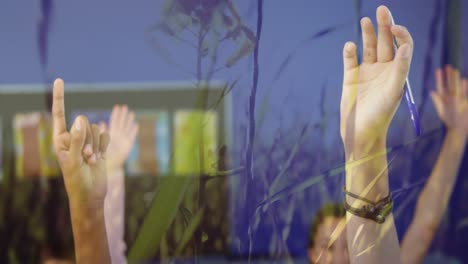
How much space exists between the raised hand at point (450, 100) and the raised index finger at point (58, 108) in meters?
1.12

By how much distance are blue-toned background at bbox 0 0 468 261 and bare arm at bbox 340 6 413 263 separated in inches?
1.3

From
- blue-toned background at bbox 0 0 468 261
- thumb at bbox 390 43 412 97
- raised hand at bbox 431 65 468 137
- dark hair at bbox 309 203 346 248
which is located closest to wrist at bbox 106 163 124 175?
blue-toned background at bbox 0 0 468 261

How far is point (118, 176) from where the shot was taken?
1.90 m

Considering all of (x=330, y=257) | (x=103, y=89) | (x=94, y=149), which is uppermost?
(x=103, y=89)

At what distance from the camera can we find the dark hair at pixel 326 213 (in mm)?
1929

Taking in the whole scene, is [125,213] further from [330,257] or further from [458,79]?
[458,79]

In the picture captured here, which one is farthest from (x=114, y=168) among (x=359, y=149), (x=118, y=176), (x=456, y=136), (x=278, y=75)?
(x=456, y=136)

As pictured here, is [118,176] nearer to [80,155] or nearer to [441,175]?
[80,155]

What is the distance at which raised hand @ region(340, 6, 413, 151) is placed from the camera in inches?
76.1

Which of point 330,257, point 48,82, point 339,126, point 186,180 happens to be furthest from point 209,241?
point 48,82

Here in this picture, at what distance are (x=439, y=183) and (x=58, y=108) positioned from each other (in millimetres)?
1166

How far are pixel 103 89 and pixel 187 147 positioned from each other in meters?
0.30

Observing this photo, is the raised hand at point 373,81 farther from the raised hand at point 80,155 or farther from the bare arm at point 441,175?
the raised hand at point 80,155

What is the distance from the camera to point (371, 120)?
1939 mm
